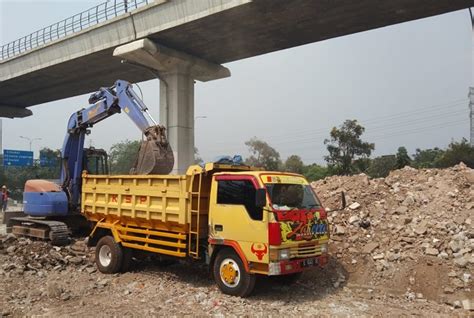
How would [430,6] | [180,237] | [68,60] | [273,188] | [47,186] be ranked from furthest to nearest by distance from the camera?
1. [68,60]
2. [430,6]
3. [47,186]
4. [180,237]
5. [273,188]

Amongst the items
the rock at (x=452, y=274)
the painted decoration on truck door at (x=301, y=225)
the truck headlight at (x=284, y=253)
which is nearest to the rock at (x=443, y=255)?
the rock at (x=452, y=274)

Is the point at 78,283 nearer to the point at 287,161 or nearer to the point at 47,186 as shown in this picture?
the point at 47,186

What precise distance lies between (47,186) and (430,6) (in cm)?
1621

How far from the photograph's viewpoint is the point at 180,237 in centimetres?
889

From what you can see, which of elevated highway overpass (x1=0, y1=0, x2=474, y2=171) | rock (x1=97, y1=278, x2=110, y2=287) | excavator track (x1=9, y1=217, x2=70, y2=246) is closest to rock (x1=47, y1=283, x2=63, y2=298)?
rock (x1=97, y1=278, x2=110, y2=287)

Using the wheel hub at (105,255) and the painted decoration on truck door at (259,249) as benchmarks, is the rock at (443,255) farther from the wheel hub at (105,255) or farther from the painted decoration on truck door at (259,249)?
the wheel hub at (105,255)

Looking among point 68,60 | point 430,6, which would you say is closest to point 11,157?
point 68,60

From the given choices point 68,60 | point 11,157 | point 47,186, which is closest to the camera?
point 47,186

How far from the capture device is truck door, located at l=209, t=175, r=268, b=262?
766 cm

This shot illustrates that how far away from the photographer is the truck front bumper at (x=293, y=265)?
24.5ft

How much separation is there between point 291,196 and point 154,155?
3874 mm

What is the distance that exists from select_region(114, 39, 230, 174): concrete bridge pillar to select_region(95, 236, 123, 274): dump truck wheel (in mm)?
14174

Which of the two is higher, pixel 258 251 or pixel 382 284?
pixel 258 251

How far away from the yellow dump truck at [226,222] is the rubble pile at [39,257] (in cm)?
143
